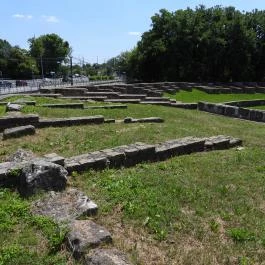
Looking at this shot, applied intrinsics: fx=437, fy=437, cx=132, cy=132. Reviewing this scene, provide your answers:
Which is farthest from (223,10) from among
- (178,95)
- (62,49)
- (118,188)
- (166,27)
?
(62,49)

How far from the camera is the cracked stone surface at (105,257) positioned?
4469mm

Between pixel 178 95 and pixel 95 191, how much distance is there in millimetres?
23324

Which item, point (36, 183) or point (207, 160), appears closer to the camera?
point (36, 183)

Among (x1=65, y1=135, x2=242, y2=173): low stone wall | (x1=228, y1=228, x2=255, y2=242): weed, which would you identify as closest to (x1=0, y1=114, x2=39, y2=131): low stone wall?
(x1=65, y1=135, x2=242, y2=173): low stone wall

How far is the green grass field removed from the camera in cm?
511

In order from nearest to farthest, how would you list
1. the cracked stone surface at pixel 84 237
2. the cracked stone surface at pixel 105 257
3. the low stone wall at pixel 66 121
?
the cracked stone surface at pixel 105 257, the cracked stone surface at pixel 84 237, the low stone wall at pixel 66 121

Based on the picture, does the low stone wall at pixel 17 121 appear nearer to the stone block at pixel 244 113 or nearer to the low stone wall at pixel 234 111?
the low stone wall at pixel 234 111

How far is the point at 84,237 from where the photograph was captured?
489 centimetres

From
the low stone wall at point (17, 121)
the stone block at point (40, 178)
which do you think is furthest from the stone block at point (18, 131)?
the stone block at point (40, 178)

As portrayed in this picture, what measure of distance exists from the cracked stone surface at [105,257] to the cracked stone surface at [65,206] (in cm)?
88

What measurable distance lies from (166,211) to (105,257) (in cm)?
173

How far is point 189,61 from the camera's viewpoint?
44.8m

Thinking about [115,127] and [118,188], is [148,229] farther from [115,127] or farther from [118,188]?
[115,127]

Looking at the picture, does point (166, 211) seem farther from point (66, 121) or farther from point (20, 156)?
point (66, 121)
